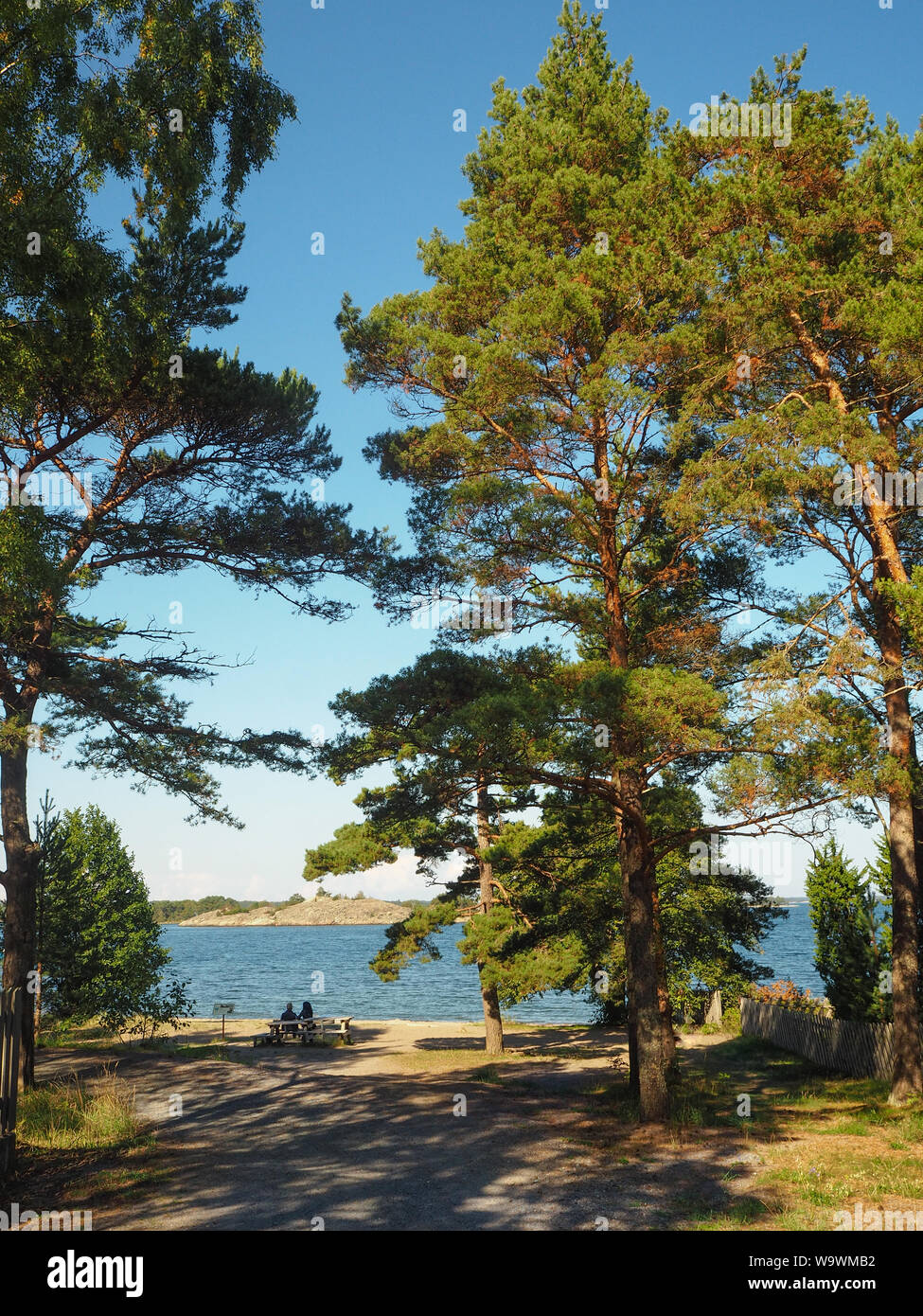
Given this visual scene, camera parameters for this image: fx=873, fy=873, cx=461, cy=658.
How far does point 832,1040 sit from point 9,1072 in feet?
52.1

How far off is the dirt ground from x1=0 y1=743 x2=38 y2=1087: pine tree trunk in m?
1.67

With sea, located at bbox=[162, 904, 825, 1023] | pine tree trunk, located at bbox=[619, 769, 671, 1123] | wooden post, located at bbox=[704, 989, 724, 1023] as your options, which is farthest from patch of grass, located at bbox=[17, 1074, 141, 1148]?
wooden post, located at bbox=[704, 989, 724, 1023]

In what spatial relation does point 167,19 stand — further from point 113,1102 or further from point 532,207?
point 113,1102

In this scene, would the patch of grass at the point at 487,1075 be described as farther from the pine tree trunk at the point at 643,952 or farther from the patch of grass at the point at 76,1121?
the patch of grass at the point at 76,1121

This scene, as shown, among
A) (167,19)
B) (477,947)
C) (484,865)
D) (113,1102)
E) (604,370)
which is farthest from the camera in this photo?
(484,865)

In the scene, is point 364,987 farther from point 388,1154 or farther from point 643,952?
point 388,1154

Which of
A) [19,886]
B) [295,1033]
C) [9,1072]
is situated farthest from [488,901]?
[9,1072]

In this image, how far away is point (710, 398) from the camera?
1268cm

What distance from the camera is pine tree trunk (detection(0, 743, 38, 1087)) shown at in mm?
12633

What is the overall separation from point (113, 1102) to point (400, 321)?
11485 millimetres

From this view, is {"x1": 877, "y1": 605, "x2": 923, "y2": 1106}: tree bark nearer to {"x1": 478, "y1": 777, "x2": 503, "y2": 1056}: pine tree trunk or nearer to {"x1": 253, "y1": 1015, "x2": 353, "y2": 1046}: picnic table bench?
{"x1": 478, "y1": 777, "x2": 503, "y2": 1056}: pine tree trunk

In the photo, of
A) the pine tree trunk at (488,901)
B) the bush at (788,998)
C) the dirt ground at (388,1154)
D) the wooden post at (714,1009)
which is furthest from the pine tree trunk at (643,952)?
the wooden post at (714,1009)

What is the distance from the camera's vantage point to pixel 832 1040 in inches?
714
